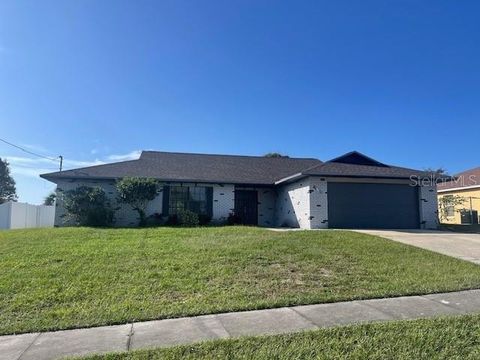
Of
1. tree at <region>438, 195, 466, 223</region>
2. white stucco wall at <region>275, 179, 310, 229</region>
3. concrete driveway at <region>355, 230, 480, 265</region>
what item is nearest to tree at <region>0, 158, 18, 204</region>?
white stucco wall at <region>275, 179, 310, 229</region>

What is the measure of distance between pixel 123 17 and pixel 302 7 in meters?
5.30

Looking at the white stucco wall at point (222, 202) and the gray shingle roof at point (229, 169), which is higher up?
the gray shingle roof at point (229, 169)

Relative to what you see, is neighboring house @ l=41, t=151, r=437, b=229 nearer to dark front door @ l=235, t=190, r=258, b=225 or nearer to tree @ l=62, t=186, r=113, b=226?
dark front door @ l=235, t=190, r=258, b=225

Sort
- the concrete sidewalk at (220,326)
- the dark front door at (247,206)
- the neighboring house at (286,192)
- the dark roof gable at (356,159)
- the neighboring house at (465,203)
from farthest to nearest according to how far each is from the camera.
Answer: the neighboring house at (465,203) → the dark front door at (247,206) → the dark roof gable at (356,159) → the neighboring house at (286,192) → the concrete sidewalk at (220,326)

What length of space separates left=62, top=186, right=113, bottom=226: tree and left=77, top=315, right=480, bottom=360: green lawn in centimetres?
1321

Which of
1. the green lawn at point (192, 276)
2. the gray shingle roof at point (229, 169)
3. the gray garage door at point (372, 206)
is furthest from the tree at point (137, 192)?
the gray garage door at point (372, 206)

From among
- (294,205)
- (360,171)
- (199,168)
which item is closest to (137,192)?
(199,168)

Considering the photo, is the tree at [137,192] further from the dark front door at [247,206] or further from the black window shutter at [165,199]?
the dark front door at [247,206]

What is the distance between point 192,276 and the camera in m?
6.76

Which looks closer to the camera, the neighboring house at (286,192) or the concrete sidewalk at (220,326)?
the concrete sidewalk at (220,326)

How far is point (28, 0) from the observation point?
29.4 feet

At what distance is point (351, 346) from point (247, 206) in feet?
52.1

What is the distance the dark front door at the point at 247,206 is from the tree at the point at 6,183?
41.1 m

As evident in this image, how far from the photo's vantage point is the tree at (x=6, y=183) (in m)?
47.1
